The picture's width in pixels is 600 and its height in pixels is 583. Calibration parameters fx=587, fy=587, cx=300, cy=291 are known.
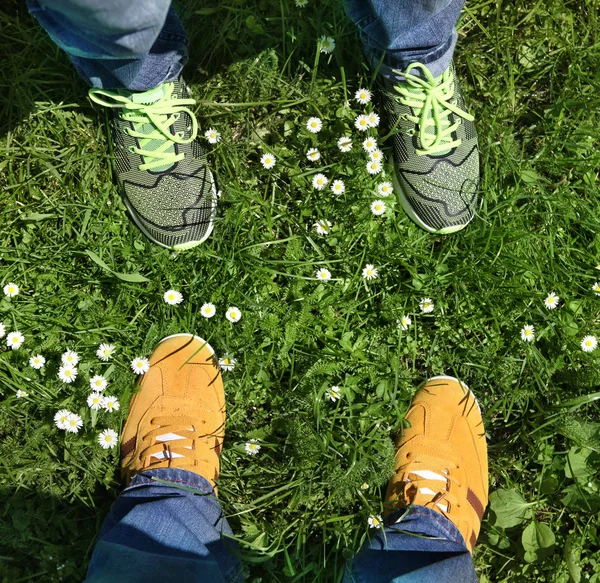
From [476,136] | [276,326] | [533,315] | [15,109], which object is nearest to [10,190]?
[15,109]

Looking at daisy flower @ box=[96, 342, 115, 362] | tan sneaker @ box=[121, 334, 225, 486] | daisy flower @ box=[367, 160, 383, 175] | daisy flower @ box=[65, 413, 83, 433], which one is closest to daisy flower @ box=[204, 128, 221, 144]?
daisy flower @ box=[367, 160, 383, 175]

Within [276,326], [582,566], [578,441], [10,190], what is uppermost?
[10,190]

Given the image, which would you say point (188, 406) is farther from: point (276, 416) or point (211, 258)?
point (211, 258)

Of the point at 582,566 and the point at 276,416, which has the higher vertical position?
the point at 276,416

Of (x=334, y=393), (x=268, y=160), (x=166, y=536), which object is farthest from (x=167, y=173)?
A: (x=166, y=536)

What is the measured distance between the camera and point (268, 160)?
2.14 meters

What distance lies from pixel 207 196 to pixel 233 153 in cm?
21

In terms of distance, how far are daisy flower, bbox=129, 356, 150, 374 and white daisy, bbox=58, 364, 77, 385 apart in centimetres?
20

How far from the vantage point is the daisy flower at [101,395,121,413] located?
204cm

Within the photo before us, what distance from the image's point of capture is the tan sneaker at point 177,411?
6.82 feet

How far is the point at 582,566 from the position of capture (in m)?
2.12

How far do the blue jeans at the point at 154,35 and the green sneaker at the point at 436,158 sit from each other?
0.43ft

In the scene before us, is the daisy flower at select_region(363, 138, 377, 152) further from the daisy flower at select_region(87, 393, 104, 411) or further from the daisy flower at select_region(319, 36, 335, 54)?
the daisy flower at select_region(87, 393, 104, 411)

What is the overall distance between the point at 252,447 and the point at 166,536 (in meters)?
0.42
